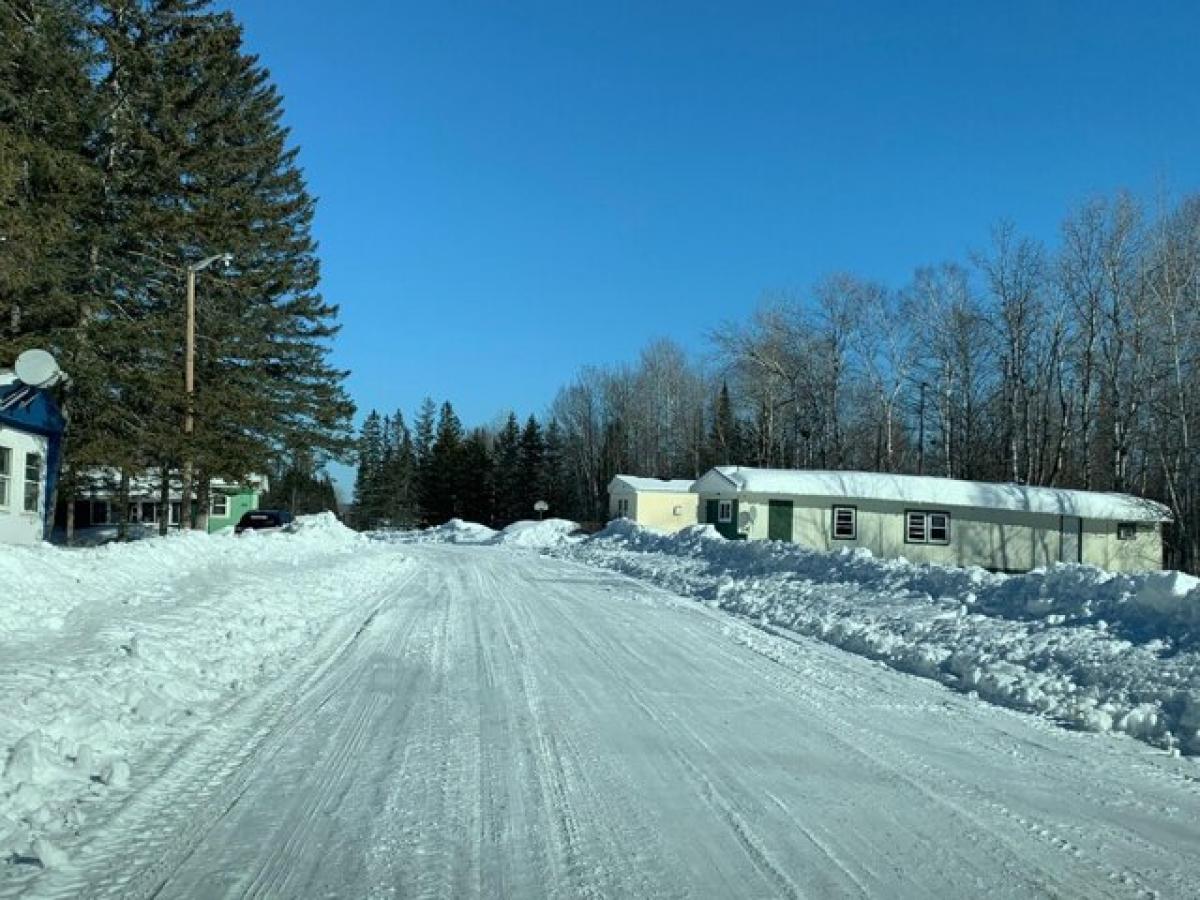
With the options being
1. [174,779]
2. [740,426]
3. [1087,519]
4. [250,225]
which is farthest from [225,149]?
[740,426]

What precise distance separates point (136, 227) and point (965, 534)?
32.9 metres

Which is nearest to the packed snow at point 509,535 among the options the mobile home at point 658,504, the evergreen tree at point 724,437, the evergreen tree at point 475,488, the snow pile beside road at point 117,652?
the mobile home at point 658,504

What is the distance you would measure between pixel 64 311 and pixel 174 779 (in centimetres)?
2545

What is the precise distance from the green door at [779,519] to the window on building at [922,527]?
4.95 m

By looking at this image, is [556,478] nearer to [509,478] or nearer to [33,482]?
[509,478]

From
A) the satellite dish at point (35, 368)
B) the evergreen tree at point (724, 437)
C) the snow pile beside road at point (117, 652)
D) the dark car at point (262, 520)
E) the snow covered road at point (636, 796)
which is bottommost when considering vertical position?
the snow covered road at point (636, 796)

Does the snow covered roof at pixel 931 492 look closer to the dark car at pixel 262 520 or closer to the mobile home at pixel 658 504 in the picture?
the mobile home at pixel 658 504

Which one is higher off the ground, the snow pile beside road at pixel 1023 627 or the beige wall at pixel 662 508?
the beige wall at pixel 662 508

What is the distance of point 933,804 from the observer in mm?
5746

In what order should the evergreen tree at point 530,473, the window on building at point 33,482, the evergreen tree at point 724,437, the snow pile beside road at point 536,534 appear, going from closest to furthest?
the window on building at point 33,482
the snow pile beside road at point 536,534
the evergreen tree at point 724,437
the evergreen tree at point 530,473

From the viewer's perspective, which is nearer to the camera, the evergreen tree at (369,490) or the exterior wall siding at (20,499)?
the exterior wall siding at (20,499)

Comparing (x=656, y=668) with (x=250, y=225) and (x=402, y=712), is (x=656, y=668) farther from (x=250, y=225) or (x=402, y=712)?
(x=250, y=225)

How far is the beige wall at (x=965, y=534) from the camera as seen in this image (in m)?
40.1

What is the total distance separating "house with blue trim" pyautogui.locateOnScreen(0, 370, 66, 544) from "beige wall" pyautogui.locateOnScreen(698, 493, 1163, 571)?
81.1 feet
